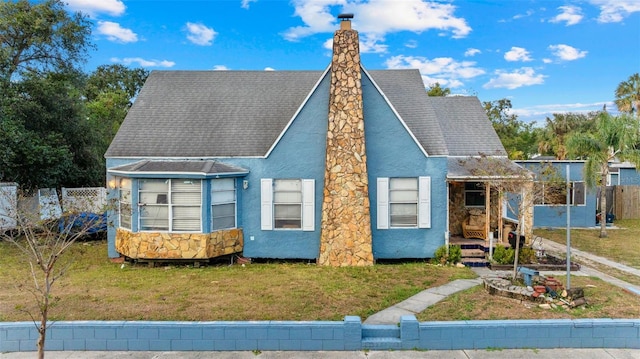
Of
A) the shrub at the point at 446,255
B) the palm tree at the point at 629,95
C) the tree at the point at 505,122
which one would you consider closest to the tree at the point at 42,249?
the shrub at the point at 446,255

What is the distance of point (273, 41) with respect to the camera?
2341cm

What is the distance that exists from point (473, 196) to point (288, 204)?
826 centimetres

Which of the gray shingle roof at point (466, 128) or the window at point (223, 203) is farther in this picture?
the gray shingle roof at point (466, 128)

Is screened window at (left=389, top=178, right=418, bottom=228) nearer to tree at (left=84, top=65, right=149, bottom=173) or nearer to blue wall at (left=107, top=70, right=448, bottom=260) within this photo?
blue wall at (left=107, top=70, right=448, bottom=260)

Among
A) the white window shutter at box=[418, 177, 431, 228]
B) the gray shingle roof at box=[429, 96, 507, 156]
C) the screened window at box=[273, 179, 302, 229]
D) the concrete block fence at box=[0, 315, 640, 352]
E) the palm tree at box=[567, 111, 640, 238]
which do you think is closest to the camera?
the concrete block fence at box=[0, 315, 640, 352]

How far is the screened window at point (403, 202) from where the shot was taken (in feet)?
43.6

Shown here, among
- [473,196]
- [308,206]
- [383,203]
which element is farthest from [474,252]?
[308,206]

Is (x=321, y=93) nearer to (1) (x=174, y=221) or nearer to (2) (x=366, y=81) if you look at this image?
(2) (x=366, y=81)

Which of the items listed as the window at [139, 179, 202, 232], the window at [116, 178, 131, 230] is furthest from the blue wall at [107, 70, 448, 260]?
the window at [116, 178, 131, 230]

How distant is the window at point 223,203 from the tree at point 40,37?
1343cm

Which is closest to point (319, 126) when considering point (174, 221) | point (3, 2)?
point (174, 221)

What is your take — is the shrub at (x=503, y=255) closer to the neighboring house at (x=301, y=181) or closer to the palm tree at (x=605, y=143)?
the neighboring house at (x=301, y=181)

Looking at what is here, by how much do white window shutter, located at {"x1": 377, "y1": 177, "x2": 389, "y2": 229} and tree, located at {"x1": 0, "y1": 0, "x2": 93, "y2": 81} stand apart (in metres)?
18.2

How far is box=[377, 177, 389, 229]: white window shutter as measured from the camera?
1320cm
